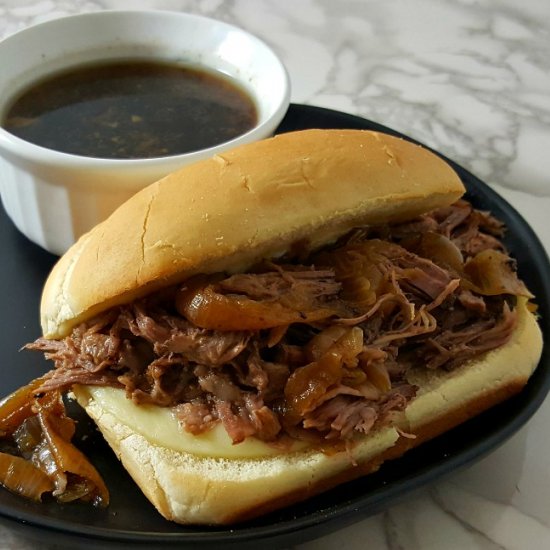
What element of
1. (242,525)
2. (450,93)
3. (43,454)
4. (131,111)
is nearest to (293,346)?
(242,525)

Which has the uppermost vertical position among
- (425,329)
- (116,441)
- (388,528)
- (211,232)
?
(211,232)

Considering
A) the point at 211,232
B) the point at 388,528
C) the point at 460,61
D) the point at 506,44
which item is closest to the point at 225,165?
the point at 211,232

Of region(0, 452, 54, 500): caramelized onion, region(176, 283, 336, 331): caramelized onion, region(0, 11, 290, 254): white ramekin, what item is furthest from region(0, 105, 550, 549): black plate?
region(176, 283, 336, 331): caramelized onion

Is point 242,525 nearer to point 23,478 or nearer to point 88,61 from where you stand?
point 23,478

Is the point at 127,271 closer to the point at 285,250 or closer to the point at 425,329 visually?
the point at 285,250

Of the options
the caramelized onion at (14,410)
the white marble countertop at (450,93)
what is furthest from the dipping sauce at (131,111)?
the white marble countertop at (450,93)

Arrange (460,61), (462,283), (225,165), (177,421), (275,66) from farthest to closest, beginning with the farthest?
(460,61) → (275,66) → (462,283) → (225,165) → (177,421)
